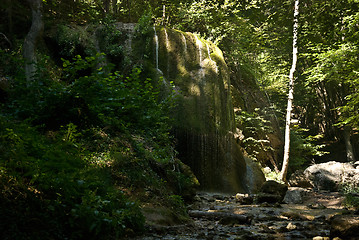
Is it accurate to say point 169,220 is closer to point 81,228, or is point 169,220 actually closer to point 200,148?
point 81,228

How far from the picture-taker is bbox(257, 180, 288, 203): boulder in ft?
27.3

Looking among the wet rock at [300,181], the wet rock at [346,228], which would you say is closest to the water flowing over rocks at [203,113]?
the wet rock at [300,181]

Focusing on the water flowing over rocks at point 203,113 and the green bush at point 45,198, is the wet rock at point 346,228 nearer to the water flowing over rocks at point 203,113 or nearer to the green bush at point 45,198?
the green bush at point 45,198

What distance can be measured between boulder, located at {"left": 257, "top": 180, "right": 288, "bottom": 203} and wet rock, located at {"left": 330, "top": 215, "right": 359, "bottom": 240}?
15.4 ft

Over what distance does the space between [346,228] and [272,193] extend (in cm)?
556

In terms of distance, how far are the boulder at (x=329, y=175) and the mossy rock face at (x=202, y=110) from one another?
→ 4128 millimetres

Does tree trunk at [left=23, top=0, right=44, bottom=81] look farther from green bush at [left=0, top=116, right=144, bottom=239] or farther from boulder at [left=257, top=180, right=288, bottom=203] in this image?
boulder at [left=257, top=180, right=288, bottom=203]

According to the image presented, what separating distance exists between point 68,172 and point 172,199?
95.6 inches

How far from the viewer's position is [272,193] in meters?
8.91

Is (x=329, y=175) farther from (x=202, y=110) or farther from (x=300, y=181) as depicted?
(x=202, y=110)

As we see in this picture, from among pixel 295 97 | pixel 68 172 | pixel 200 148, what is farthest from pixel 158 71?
pixel 295 97

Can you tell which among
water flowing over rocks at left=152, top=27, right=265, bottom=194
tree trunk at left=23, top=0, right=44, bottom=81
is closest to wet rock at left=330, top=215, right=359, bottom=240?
water flowing over rocks at left=152, top=27, right=265, bottom=194

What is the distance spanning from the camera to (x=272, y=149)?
15961 mm

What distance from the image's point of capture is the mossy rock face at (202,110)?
1043 cm
